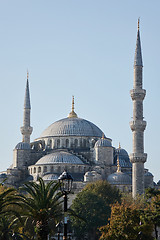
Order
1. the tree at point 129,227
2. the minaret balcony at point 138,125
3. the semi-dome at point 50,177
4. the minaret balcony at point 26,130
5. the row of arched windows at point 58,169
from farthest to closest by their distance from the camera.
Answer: the minaret balcony at point 26,130 < the row of arched windows at point 58,169 < the semi-dome at point 50,177 < the minaret balcony at point 138,125 < the tree at point 129,227

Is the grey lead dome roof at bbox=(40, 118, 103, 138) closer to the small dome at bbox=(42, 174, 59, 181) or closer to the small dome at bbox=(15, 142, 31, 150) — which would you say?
the small dome at bbox=(15, 142, 31, 150)

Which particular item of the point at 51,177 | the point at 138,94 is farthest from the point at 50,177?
the point at 138,94

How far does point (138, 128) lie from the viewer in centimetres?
6994

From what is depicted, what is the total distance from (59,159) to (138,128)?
15.7 metres

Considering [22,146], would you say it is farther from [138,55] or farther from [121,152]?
[138,55]

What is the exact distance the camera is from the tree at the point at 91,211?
61.1 meters

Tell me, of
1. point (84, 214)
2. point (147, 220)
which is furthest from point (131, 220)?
point (84, 214)

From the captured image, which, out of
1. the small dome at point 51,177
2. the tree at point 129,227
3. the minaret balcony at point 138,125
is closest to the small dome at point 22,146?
the small dome at point 51,177

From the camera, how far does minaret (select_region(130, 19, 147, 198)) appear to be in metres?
68.8

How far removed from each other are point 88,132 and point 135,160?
22.1 m

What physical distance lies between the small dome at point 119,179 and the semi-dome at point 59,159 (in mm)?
5475

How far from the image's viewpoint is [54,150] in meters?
88.1

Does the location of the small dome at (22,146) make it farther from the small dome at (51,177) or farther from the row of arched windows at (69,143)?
the small dome at (51,177)

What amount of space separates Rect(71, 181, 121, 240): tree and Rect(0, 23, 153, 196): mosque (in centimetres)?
549
